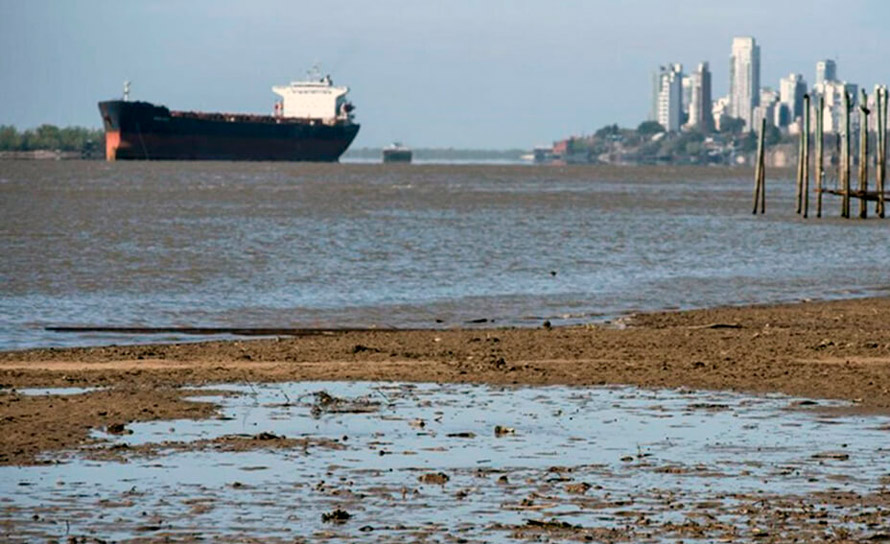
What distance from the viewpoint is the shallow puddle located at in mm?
10352

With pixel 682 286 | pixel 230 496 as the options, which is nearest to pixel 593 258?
pixel 682 286

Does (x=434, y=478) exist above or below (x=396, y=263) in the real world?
above

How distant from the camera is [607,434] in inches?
541

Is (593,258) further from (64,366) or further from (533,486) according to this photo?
(533,486)

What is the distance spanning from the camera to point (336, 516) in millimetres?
10570

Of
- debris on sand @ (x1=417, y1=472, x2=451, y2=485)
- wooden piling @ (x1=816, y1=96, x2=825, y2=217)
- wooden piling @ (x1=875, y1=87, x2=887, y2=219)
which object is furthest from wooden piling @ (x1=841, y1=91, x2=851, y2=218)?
debris on sand @ (x1=417, y1=472, x2=451, y2=485)

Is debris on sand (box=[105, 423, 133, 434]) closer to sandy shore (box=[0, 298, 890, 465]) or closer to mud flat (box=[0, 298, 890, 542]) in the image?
mud flat (box=[0, 298, 890, 542])

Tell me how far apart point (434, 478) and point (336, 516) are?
136 centimetres

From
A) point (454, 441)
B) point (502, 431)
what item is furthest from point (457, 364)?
point (454, 441)

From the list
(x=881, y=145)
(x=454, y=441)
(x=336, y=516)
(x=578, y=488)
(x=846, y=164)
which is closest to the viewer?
(x=336, y=516)

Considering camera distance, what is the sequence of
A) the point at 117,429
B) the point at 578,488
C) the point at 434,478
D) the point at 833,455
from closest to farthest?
1. the point at 578,488
2. the point at 434,478
3. the point at 833,455
4. the point at 117,429

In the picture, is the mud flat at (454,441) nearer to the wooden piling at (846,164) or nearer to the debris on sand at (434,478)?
the debris on sand at (434,478)

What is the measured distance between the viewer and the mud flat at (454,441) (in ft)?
34.4

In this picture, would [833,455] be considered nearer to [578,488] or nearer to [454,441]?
[578,488]
